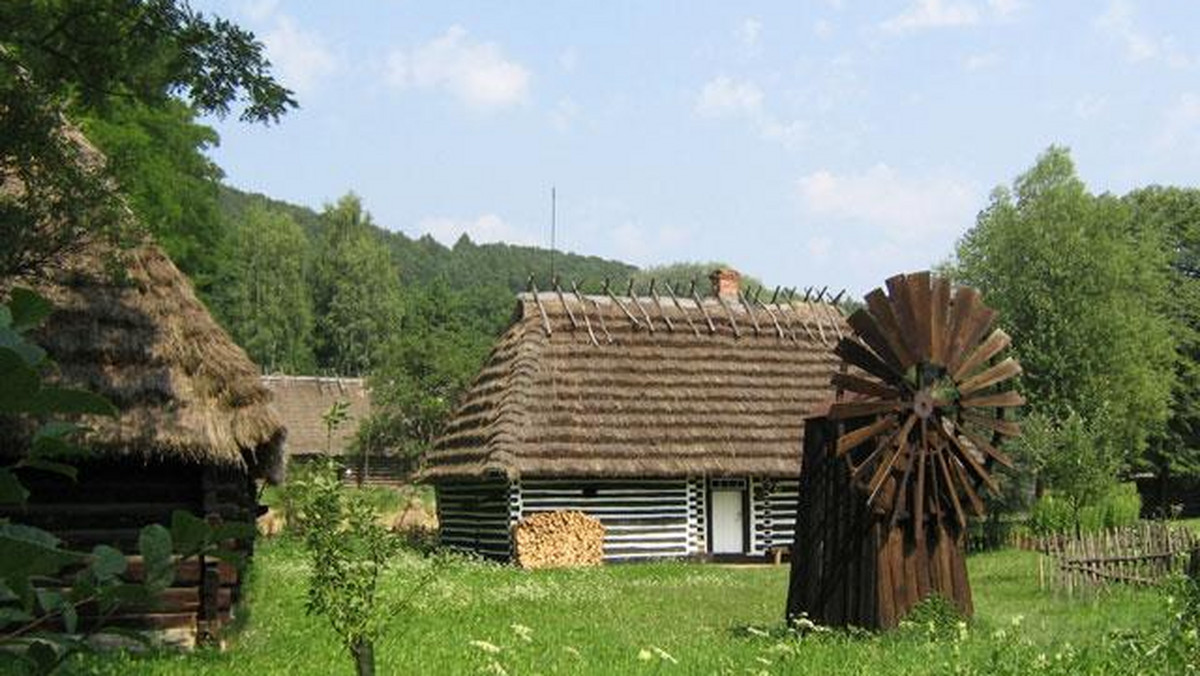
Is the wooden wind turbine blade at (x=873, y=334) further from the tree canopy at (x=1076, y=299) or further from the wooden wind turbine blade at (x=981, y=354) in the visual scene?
the tree canopy at (x=1076, y=299)

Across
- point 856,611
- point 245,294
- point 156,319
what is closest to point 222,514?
point 156,319

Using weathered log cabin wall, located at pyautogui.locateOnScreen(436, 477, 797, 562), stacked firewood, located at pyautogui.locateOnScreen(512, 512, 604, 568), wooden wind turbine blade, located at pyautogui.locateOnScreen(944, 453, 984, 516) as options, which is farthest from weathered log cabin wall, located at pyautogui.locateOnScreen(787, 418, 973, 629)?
weathered log cabin wall, located at pyautogui.locateOnScreen(436, 477, 797, 562)

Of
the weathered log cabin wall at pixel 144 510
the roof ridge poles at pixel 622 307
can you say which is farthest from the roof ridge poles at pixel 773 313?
the weathered log cabin wall at pixel 144 510

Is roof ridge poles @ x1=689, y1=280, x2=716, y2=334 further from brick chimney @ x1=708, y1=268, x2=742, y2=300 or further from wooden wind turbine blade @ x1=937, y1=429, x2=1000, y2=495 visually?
wooden wind turbine blade @ x1=937, y1=429, x2=1000, y2=495

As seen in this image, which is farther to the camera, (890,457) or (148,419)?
(890,457)

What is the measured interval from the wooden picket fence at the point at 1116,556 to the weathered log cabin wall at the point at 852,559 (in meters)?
3.60

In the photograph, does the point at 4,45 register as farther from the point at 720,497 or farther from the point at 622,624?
the point at 720,497

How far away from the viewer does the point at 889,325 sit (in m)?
13.5

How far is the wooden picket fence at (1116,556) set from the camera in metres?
16.2

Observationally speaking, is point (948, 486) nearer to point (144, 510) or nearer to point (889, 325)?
point (889, 325)

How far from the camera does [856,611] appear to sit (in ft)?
42.3

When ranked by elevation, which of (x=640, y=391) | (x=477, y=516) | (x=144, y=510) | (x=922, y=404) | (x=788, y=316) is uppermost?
(x=788, y=316)

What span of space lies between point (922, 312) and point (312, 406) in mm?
39054

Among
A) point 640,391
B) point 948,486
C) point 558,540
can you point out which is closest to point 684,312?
point 640,391
